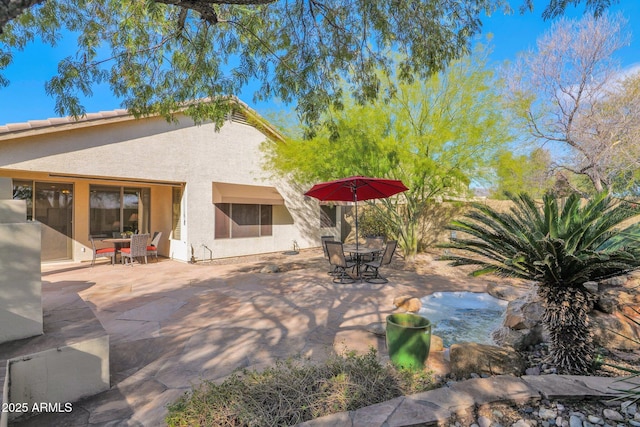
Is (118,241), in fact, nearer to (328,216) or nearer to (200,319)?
(200,319)

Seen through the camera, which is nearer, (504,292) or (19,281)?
(19,281)

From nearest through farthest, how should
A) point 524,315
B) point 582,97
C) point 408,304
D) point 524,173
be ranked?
point 524,315 < point 408,304 < point 524,173 < point 582,97

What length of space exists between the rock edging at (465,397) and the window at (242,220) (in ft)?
38.7

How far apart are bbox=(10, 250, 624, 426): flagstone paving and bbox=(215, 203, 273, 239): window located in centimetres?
320

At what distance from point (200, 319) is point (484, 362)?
4.88 metres

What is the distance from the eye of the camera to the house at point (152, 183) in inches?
373

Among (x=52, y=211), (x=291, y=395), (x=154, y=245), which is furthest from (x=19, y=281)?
(x=52, y=211)

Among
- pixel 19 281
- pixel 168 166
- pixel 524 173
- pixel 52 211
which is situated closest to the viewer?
pixel 19 281

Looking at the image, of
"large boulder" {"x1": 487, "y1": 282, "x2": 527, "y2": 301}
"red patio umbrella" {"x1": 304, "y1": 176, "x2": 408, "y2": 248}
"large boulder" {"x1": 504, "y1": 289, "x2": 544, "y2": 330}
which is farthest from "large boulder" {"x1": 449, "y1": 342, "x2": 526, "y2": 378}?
"red patio umbrella" {"x1": 304, "y1": 176, "x2": 408, "y2": 248}

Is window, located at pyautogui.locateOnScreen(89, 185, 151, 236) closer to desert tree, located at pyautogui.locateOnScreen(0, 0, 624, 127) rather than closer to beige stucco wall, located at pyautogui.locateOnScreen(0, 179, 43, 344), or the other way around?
desert tree, located at pyautogui.locateOnScreen(0, 0, 624, 127)

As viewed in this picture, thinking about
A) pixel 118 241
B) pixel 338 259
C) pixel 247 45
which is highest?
pixel 247 45

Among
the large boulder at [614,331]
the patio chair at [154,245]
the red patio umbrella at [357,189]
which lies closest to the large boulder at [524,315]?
the large boulder at [614,331]

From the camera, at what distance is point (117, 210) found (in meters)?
12.7

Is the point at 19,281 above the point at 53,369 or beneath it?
above
